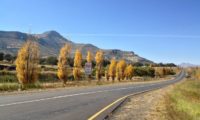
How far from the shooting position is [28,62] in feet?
156

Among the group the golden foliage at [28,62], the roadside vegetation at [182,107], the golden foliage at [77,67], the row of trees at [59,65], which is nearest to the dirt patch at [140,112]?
the roadside vegetation at [182,107]

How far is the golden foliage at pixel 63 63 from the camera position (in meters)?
62.5

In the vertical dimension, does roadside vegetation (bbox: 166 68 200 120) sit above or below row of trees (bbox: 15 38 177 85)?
below

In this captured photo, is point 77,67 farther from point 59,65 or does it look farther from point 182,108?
point 182,108

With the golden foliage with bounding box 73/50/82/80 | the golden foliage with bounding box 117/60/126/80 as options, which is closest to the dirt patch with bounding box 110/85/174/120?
the golden foliage with bounding box 73/50/82/80

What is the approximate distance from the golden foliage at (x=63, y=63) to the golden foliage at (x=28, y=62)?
526 inches

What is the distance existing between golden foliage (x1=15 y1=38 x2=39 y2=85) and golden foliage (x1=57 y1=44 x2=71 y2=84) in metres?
13.4

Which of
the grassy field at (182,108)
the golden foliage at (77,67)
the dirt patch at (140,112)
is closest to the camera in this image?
the dirt patch at (140,112)

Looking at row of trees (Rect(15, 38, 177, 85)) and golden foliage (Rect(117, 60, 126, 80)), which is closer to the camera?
row of trees (Rect(15, 38, 177, 85))

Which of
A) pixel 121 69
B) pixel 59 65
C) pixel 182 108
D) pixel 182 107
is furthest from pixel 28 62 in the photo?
pixel 121 69

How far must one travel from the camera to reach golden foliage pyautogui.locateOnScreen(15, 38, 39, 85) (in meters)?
45.8

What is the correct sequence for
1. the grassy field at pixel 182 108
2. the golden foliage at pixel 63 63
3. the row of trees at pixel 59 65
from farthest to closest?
the golden foliage at pixel 63 63 < the row of trees at pixel 59 65 < the grassy field at pixel 182 108

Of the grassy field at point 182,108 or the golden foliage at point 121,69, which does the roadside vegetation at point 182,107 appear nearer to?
the grassy field at point 182,108

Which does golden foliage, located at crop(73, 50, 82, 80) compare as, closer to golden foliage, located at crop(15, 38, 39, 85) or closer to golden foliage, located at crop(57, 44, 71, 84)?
golden foliage, located at crop(57, 44, 71, 84)
